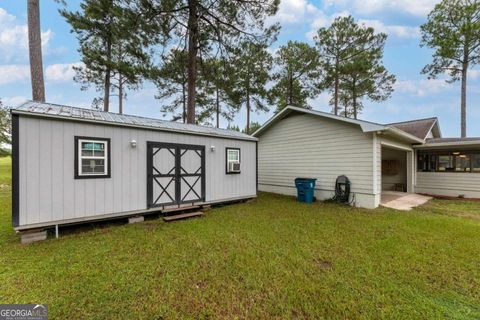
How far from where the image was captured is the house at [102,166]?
13.5ft

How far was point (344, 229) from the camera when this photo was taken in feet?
16.3

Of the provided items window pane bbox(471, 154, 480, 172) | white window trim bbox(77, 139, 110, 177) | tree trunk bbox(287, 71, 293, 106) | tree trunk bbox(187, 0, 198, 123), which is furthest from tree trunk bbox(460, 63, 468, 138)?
white window trim bbox(77, 139, 110, 177)

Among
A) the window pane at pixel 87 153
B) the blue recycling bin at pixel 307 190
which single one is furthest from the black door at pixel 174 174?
the blue recycling bin at pixel 307 190

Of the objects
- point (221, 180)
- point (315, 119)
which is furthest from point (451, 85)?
point (221, 180)

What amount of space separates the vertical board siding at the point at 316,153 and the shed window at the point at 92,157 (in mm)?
7278

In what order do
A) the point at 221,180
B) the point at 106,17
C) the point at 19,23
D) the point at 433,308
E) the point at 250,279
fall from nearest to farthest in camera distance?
the point at 433,308
the point at 250,279
the point at 221,180
the point at 19,23
the point at 106,17

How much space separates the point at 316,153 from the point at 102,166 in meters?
7.46

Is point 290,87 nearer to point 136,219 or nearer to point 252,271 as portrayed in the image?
point 136,219

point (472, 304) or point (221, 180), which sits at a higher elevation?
point (221, 180)

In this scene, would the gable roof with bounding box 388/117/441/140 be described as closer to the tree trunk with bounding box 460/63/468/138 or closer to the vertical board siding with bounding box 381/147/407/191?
the tree trunk with bounding box 460/63/468/138

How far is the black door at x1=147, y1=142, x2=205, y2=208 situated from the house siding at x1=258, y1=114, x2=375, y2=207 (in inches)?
181

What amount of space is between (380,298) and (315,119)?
737 centimetres

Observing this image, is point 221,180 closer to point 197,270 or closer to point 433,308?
point 197,270

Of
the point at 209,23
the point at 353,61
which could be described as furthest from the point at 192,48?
the point at 353,61
